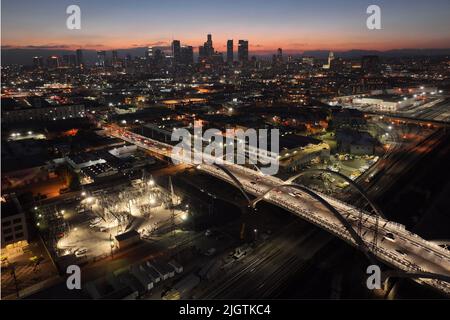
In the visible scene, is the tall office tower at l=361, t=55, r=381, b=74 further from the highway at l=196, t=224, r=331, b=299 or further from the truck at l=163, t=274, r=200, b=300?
the truck at l=163, t=274, r=200, b=300

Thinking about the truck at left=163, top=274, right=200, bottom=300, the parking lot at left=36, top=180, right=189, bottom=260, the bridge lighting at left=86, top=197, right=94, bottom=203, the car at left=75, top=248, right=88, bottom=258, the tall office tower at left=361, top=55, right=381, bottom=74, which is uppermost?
the tall office tower at left=361, top=55, right=381, bottom=74

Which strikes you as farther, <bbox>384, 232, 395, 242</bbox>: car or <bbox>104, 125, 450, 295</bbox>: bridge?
<bbox>384, 232, 395, 242</bbox>: car

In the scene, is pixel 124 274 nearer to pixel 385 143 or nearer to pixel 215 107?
pixel 385 143

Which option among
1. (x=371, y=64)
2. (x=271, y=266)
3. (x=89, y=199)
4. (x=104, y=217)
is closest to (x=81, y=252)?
(x=104, y=217)

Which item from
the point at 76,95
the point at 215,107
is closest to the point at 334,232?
the point at 215,107

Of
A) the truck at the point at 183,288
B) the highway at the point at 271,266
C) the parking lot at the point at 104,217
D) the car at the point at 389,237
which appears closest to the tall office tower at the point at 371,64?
the highway at the point at 271,266

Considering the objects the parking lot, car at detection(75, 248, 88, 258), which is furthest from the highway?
car at detection(75, 248, 88, 258)

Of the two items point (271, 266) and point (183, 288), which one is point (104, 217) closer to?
point (183, 288)

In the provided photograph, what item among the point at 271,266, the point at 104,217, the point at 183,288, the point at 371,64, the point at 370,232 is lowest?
the point at 183,288
